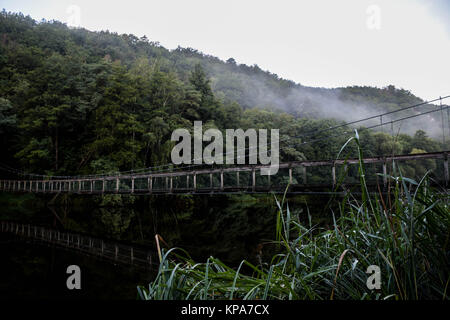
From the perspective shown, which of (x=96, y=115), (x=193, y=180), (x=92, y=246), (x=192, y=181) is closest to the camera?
(x=92, y=246)

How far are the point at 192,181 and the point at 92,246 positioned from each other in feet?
46.1

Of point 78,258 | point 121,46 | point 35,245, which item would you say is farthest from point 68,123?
point 121,46

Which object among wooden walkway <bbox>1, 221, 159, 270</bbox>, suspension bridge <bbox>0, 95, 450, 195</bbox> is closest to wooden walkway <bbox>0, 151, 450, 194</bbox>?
suspension bridge <bbox>0, 95, 450, 195</bbox>

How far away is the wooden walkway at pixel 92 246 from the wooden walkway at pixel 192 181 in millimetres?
3068

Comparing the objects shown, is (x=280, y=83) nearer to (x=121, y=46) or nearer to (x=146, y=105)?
(x=121, y=46)

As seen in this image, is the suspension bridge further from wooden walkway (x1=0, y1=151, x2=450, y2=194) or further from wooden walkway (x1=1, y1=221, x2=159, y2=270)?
wooden walkway (x1=1, y1=221, x2=159, y2=270)

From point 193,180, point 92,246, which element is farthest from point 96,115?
point 92,246

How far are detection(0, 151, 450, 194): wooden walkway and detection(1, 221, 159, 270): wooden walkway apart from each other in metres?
3.07

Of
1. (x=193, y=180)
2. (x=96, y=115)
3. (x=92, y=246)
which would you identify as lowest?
(x=92, y=246)

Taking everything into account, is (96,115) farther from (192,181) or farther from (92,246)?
(92,246)

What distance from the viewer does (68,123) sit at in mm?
A: 17375

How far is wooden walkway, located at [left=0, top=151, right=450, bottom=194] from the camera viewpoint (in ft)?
21.2

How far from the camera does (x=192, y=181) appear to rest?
19.4 meters
